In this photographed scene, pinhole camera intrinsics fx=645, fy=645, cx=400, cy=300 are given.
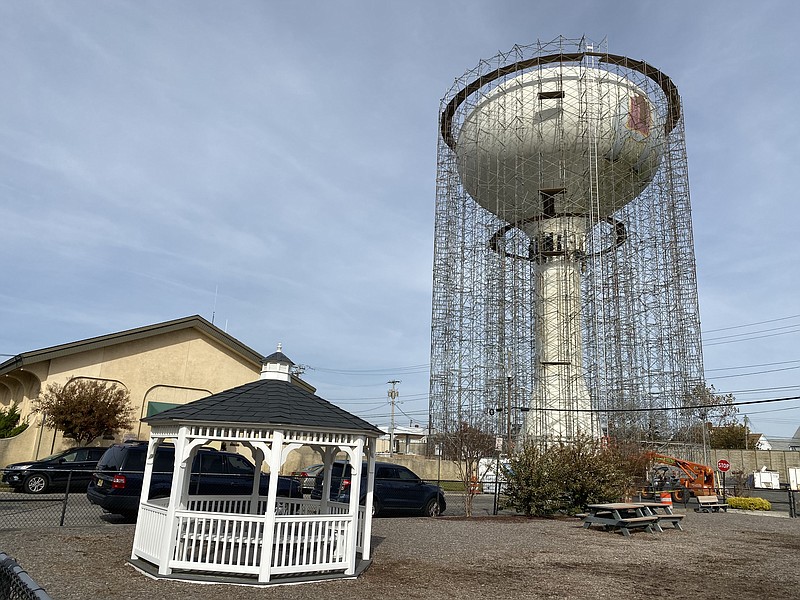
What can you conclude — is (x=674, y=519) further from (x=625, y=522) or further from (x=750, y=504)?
(x=750, y=504)

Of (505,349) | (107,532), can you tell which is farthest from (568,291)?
(107,532)

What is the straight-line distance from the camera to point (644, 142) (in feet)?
118

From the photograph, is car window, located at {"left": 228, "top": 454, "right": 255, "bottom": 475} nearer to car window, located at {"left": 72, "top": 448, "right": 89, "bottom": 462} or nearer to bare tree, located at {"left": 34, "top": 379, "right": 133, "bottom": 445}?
car window, located at {"left": 72, "top": 448, "right": 89, "bottom": 462}

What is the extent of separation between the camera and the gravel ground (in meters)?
8.70

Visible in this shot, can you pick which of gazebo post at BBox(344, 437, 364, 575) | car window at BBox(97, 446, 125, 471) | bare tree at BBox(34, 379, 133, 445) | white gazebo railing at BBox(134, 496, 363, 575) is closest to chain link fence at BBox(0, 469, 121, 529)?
car window at BBox(97, 446, 125, 471)

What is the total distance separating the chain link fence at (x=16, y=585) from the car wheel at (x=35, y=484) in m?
18.0

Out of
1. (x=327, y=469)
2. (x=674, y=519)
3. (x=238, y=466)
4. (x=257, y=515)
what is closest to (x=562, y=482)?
(x=674, y=519)

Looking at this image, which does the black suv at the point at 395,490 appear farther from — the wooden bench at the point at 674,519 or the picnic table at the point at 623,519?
the wooden bench at the point at 674,519

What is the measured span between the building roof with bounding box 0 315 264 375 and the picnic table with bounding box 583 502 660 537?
18211 millimetres

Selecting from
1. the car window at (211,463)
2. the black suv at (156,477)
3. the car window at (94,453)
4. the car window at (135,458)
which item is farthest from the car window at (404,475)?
the car window at (94,453)

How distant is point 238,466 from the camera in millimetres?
16625

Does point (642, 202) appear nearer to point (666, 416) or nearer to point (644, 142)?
point (644, 142)

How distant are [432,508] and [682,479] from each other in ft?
54.1

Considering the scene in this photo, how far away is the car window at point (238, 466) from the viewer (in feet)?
54.2
